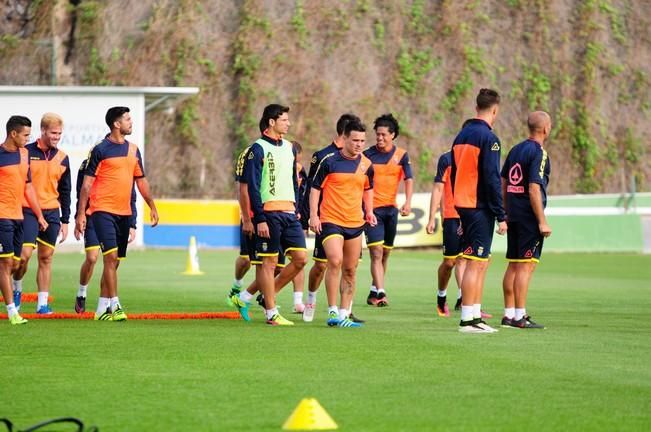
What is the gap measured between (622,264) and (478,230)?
1613 centimetres

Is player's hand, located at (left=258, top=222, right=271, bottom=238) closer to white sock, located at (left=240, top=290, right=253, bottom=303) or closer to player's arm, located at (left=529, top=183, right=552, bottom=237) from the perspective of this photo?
white sock, located at (left=240, top=290, right=253, bottom=303)

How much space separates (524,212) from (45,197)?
19.0 ft

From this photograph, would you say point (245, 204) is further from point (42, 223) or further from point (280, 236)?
point (42, 223)

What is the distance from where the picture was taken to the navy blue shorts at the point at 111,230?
49.0ft

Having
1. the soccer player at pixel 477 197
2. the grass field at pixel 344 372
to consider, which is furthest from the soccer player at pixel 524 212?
the soccer player at pixel 477 197

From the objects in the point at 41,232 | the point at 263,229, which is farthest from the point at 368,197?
the point at 41,232

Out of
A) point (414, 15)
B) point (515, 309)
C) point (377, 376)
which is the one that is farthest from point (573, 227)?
point (377, 376)

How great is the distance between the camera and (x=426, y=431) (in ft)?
26.0

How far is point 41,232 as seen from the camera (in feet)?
54.2

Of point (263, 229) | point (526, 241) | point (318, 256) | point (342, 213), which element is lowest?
point (318, 256)

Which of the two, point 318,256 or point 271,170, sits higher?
point 271,170

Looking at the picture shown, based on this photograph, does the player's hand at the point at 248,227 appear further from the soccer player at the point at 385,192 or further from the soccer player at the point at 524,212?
the soccer player at the point at 385,192

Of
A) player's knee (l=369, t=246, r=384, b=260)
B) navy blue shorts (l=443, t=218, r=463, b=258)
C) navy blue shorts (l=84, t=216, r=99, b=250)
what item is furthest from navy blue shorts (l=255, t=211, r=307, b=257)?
player's knee (l=369, t=246, r=384, b=260)

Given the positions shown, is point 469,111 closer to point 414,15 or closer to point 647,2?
point 414,15
